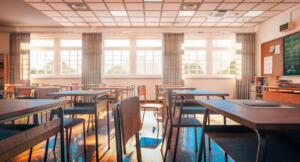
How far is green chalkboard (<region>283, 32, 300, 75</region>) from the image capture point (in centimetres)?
465

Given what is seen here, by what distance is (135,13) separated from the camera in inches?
213

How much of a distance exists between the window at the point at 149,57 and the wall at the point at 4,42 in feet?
18.5

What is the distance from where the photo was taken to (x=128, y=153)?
1.96 m

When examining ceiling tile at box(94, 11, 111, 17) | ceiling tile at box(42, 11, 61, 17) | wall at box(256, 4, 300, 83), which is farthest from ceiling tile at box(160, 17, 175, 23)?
ceiling tile at box(42, 11, 61, 17)

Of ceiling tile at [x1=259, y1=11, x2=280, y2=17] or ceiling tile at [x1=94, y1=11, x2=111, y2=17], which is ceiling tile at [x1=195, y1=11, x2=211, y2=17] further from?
ceiling tile at [x1=94, y1=11, x2=111, y2=17]

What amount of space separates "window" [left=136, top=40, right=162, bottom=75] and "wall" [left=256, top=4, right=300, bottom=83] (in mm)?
4110

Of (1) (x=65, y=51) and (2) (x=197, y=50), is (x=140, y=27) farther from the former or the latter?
(1) (x=65, y=51)

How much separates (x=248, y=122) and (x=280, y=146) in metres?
0.50

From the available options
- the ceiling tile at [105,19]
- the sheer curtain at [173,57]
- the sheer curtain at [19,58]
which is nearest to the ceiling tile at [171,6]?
the sheer curtain at [173,57]

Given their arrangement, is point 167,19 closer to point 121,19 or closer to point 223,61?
point 121,19

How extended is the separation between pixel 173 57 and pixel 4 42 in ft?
24.1

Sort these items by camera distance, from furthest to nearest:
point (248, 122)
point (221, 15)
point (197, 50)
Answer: point (197, 50) → point (221, 15) → point (248, 122)

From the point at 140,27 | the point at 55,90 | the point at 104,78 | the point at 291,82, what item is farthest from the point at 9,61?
the point at 291,82

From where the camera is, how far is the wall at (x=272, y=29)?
476cm
